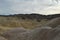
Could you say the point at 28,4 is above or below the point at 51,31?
below

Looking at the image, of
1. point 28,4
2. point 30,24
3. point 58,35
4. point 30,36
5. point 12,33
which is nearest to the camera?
point 58,35

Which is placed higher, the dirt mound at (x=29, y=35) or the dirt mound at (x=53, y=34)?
the dirt mound at (x=53, y=34)

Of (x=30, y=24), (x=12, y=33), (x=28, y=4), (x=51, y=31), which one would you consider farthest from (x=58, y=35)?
(x=28, y=4)

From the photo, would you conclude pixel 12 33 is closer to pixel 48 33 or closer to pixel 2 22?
pixel 48 33

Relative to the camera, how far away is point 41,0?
2.46 metres

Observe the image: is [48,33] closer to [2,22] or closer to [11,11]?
[2,22]

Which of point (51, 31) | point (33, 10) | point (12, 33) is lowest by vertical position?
point (33, 10)

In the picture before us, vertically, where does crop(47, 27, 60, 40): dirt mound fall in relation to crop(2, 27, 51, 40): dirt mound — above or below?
above

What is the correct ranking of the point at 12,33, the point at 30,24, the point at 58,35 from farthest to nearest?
the point at 30,24 → the point at 12,33 → the point at 58,35

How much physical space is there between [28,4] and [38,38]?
1512mm

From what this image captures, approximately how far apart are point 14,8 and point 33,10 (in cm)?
29

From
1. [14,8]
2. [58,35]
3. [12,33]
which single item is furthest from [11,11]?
[58,35]

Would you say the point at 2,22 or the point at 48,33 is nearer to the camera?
the point at 48,33

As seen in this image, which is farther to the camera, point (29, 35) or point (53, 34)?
point (29, 35)
